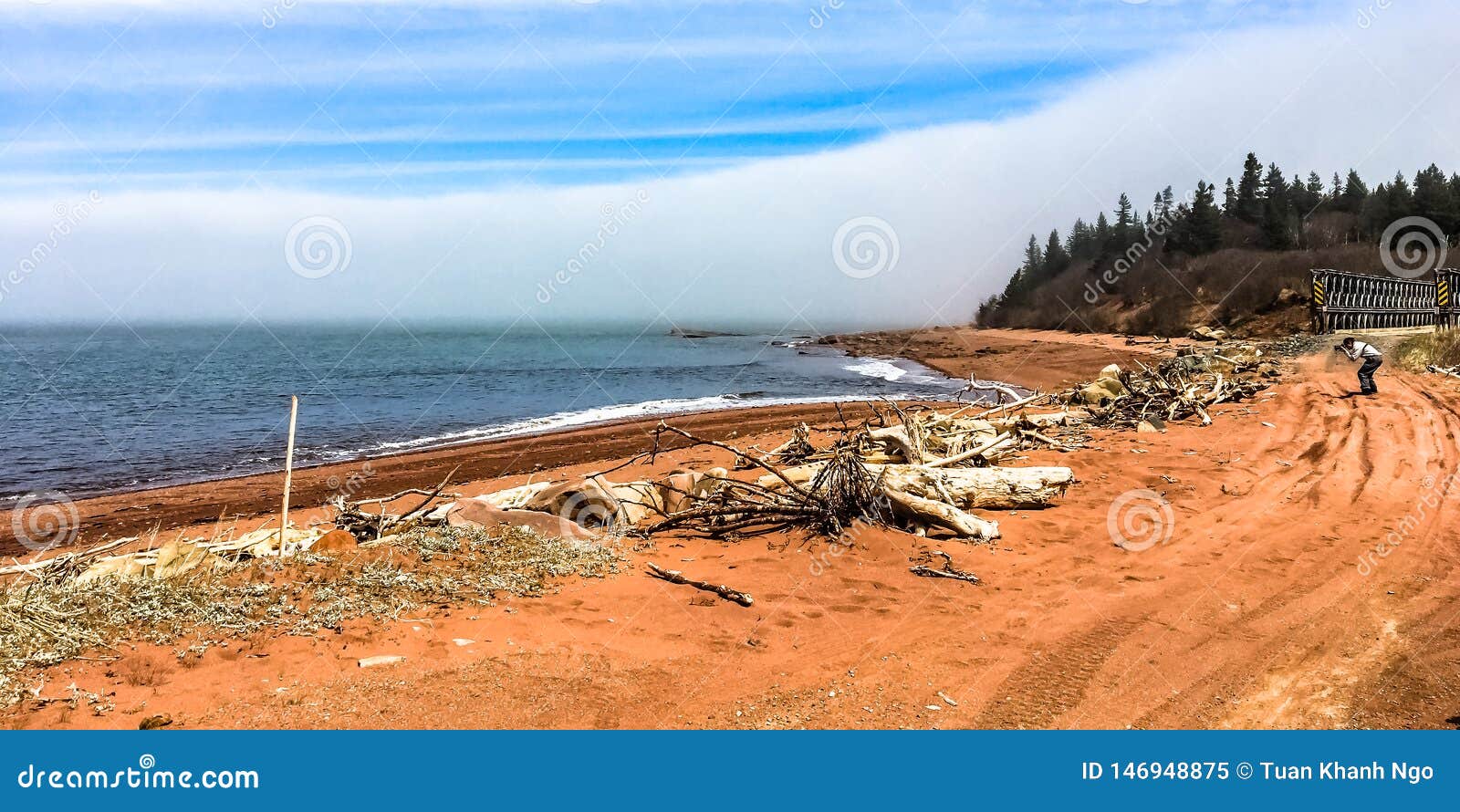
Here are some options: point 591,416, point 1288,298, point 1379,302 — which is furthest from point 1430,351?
point 591,416

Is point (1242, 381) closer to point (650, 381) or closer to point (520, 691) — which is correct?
point (520, 691)

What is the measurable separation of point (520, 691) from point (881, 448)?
21.2ft

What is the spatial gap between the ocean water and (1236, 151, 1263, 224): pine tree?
129 feet

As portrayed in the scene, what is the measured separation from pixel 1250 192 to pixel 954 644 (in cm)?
7496

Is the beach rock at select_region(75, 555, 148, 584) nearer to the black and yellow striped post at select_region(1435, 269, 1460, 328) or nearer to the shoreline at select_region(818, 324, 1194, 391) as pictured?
the shoreline at select_region(818, 324, 1194, 391)

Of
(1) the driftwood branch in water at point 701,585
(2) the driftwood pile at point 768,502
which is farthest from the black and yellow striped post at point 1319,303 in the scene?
(1) the driftwood branch in water at point 701,585

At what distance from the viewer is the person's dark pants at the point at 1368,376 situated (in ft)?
45.9

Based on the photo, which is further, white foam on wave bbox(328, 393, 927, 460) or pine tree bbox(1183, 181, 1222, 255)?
pine tree bbox(1183, 181, 1222, 255)

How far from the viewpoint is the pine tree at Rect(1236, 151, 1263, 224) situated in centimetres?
6172

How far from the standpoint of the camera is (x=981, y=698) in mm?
4402

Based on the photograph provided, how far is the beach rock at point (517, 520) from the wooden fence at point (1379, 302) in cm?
2200

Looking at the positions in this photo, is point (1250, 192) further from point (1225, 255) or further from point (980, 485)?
point (980, 485)

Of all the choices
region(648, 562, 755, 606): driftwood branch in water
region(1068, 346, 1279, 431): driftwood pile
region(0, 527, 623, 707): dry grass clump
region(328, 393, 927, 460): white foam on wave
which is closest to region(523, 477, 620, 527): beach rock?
region(0, 527, 623, 707): dry grass clump

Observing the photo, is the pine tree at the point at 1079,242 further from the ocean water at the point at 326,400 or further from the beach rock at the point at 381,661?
the beach rock at the point at 381,661
